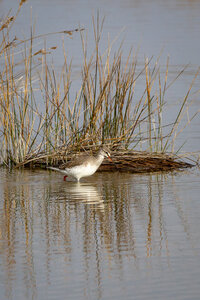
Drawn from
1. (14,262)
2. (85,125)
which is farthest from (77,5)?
(14,262)

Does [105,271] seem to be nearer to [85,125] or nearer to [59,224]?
[59,224]

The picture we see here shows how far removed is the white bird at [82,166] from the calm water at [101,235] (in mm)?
132

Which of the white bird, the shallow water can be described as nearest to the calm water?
the shallow water

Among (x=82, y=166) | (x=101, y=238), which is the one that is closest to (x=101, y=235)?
(x=101, y=238)

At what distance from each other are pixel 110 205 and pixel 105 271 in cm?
177

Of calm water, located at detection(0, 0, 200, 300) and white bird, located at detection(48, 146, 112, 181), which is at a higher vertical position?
white bird, located at detection(48, 146, 112, 181)

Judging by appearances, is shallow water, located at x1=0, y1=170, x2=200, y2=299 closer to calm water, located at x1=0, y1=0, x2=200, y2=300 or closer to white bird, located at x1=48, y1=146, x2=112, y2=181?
calm water, located at x1=0, y1=0, x2=200, y2=300

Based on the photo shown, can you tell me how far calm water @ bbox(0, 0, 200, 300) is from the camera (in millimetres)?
4230

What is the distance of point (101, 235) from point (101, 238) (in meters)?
0.08

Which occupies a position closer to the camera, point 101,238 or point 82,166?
point 101,238

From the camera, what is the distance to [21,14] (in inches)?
867

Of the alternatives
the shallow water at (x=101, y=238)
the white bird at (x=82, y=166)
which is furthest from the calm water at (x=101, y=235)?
the white bird at (x=82, y=166)

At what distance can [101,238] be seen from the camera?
513 cm

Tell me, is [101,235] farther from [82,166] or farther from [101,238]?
[82,166]
